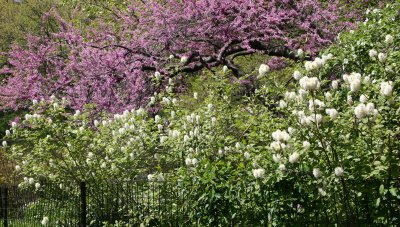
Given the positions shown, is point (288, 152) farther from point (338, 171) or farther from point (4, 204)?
point (4, 204)

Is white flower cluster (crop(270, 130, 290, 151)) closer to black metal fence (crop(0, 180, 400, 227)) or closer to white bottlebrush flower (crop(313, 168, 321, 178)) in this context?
white bottlebrush flower (crop(313, 168, 321, 178))

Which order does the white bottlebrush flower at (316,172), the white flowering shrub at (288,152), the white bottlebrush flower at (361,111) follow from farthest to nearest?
1. the white flowering shrub at (288,152)
2. the white bottlebrush flower at (316,172)
3. the white bottlebrush flower at (361,111)

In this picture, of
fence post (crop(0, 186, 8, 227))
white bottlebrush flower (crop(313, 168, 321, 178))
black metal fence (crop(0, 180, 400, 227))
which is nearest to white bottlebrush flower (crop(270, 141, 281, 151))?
white bottlebrush flower (crop(313, 168, 321, 178))

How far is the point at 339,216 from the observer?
4.55m

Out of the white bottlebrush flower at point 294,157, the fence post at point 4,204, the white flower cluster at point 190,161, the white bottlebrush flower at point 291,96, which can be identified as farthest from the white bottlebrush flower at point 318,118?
the fence post at point 4,204

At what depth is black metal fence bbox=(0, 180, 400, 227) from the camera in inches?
171

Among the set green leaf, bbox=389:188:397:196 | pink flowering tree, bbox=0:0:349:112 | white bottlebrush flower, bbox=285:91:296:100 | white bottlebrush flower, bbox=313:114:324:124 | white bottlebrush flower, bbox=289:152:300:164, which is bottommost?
green leaf, bbox=389:188:397:196

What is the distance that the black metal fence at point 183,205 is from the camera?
A: 436 centimetres

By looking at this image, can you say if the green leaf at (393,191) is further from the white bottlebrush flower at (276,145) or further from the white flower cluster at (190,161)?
the white flower cluster at (190,161)

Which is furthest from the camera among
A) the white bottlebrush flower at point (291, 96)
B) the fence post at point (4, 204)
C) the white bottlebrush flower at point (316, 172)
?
the fence post at point (4, 204)

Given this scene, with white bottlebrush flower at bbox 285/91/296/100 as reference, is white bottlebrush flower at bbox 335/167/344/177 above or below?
below

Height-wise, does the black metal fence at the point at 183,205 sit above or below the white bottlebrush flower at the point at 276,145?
below

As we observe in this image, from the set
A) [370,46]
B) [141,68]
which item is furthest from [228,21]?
[370,46]

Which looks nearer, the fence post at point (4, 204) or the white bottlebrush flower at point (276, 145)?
the white bottlebrush flower at point (276, 145)
